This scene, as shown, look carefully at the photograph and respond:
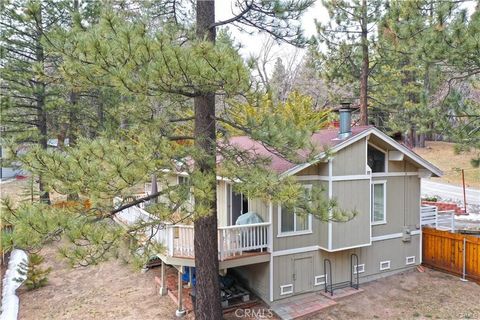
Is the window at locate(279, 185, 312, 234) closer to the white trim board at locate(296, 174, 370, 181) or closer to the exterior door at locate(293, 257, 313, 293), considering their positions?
the white trim board at locate(296, 174, 370, 181)

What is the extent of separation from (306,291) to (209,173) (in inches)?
180

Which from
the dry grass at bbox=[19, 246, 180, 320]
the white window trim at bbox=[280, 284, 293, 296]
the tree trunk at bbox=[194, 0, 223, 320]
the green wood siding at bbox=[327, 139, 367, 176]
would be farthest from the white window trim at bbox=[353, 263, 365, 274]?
the dry grass at bbox=[19, 246, 180, 320]

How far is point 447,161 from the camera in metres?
26.6

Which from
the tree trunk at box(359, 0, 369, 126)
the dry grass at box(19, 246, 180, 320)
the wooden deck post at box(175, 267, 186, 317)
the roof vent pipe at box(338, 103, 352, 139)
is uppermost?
the tree trunk at box(359, 0, 369, 126)

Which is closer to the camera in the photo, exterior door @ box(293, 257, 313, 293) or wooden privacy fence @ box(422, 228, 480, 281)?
exterior door @ box(293, 257, 313, 293)

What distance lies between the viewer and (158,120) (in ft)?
19.7

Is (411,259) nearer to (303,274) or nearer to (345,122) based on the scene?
(303,274)

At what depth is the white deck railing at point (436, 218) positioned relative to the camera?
425 inches

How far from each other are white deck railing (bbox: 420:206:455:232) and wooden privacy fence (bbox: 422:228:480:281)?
59 cm

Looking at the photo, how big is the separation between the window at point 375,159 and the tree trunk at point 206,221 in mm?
4985

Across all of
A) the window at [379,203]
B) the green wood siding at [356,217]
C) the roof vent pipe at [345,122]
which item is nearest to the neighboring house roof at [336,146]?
the roof vent pipe at [345,122]

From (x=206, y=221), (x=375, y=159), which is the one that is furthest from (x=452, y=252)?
(x=206, y=221)

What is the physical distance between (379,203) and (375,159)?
1.19m

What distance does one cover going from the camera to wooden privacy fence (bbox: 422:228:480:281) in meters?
9.13
